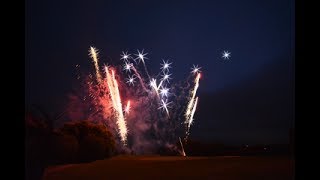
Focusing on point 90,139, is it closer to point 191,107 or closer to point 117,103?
point 117,103

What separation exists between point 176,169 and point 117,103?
1.64 metres

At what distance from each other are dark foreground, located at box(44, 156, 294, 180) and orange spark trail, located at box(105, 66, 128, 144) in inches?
17.4

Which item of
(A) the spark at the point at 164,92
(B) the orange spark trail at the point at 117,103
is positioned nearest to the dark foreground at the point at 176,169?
(B) the orange spark trail at the point at 117,103

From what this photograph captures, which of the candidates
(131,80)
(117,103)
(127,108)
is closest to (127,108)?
(127,108)

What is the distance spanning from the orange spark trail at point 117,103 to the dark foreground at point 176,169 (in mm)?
441

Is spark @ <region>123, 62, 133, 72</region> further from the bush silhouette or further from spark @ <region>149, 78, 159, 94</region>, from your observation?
the bush silhouette

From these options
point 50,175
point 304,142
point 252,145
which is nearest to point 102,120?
point 50,175

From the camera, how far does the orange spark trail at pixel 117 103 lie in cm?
643

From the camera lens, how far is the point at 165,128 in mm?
6414

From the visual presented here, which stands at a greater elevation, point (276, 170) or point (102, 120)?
point (102, 120)

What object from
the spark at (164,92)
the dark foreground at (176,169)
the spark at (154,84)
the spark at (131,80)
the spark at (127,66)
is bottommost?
the dark foreground at (176,169)

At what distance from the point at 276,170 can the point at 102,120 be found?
2627mm

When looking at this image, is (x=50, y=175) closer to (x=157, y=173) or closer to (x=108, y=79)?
(x=157, y=173)

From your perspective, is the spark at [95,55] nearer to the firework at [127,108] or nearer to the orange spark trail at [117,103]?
the orange spark trail at [117,103]
